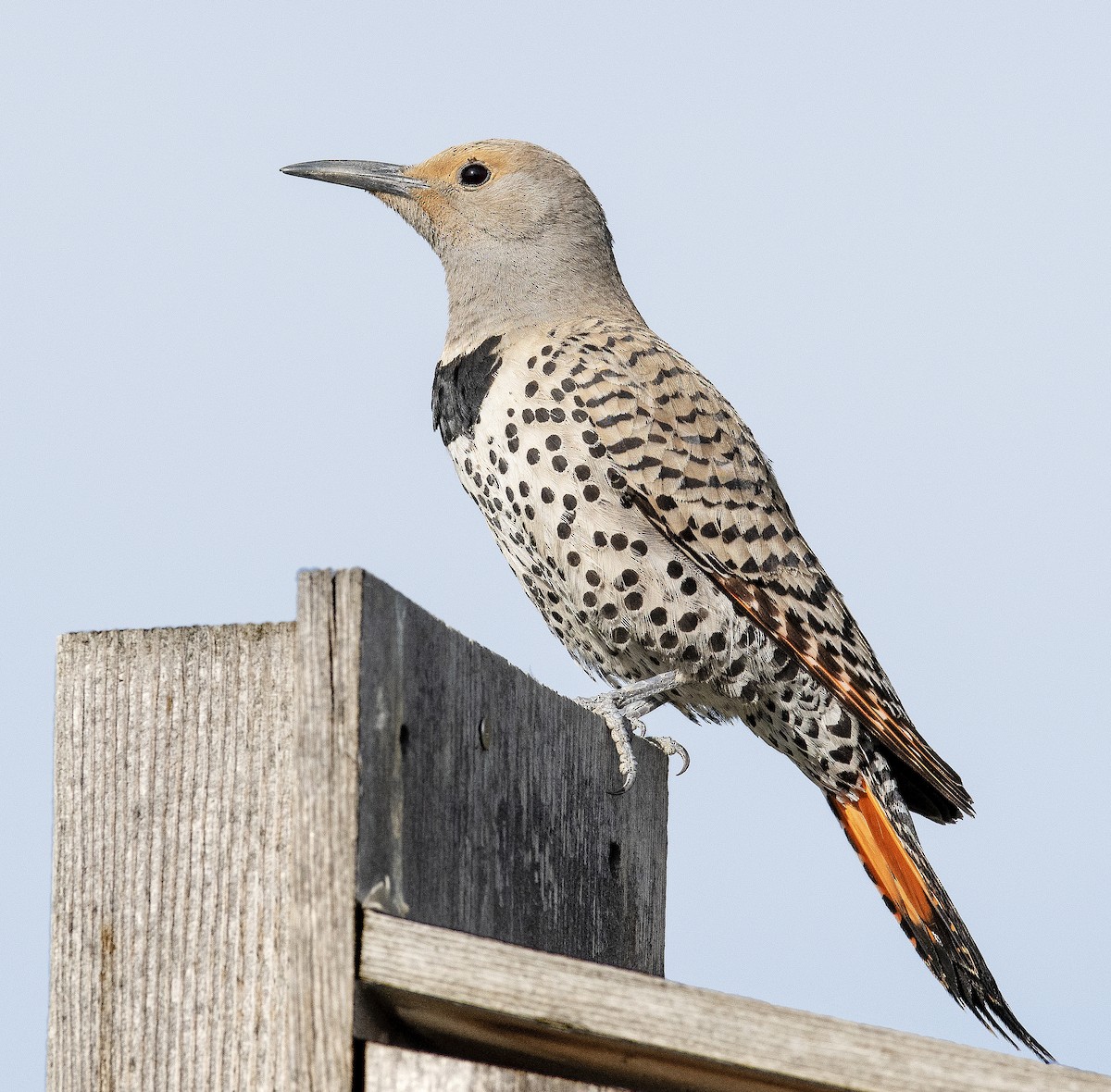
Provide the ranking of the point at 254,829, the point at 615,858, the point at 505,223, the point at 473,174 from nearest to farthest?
1. the point at 254,829
2. the point at 615,858
3. the point at 505,223
4. the point at 473,174

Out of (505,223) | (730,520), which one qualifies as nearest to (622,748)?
(730,520)

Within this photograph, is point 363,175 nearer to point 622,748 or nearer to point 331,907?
point 622,748

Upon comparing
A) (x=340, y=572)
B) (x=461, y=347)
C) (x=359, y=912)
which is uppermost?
(x=461, y=347)

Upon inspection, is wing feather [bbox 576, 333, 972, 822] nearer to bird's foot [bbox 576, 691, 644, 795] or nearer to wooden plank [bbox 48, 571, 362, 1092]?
bird's foot [bbox 576, 691, 644, 795]

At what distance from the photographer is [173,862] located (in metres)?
2.37

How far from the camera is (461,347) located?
195 inches

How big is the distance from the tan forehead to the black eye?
16mm

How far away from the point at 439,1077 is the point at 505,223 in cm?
358

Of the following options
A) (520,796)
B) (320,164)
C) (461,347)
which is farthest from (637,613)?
(320,164)

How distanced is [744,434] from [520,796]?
8.22 feet

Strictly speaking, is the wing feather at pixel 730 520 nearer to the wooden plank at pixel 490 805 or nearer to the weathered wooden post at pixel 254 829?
the wooden plank at pixel 490 805

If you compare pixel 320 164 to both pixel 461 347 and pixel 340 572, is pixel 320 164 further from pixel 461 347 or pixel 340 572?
pixel 340 572

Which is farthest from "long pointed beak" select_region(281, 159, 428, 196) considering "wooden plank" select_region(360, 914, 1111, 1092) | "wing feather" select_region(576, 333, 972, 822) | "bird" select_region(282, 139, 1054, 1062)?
"wooden plank" select_region(360, 914, 1111, 1092)

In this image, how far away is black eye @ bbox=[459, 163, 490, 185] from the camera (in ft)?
17.6
